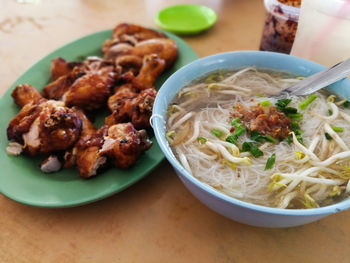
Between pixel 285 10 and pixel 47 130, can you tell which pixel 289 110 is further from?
pixel 47 130

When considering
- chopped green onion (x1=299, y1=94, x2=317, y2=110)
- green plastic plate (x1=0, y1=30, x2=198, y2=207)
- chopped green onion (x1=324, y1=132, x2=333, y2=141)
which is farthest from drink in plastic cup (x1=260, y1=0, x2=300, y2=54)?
green plastic plate (x1=0, y1=30, x2=198, y2=207)

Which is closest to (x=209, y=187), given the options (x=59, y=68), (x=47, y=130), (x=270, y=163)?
(x=270, y=163)

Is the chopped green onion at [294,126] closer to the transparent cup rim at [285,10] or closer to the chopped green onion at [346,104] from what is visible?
the chopped green onion at [346,104]

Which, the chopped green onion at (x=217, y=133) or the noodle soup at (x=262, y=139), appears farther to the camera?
the chopped green onion at (x=217, y=133)

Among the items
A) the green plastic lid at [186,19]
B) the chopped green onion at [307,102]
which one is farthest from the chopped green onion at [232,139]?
the green plastic lid at [186,19]

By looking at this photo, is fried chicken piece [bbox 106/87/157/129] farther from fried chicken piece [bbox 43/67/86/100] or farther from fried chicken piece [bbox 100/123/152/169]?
fried chicken piece [bbox 43/67/86/100]
